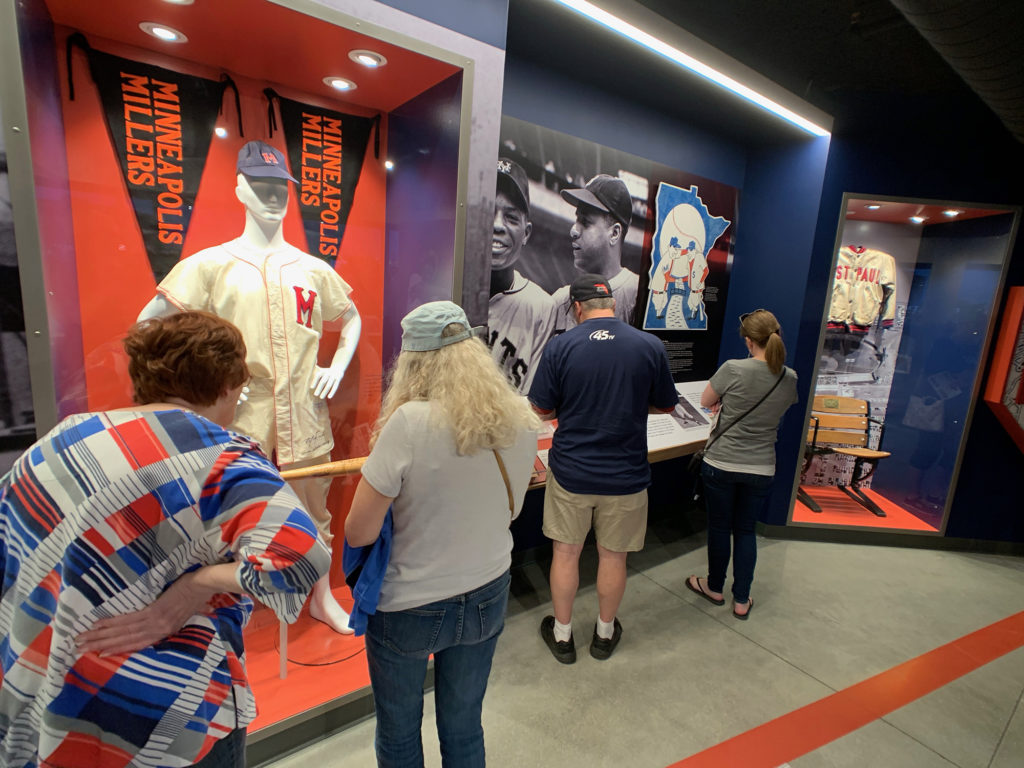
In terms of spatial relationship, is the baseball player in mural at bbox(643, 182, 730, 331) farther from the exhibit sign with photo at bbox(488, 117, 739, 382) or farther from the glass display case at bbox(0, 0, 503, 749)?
the glass display case at bbox(0, 0, 503, 749)

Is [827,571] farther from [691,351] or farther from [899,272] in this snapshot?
[899,272]

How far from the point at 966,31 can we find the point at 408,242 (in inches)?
84.7

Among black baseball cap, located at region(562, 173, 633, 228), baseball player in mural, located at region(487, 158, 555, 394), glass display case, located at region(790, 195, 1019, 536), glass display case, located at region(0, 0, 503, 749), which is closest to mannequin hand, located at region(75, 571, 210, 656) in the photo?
glass display case, located at region(0, 0, 503, 749)

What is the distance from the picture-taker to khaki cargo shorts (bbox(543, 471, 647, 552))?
226 centimetres

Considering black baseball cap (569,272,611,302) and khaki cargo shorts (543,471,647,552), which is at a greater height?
black baseball cap (569,272,611,302)

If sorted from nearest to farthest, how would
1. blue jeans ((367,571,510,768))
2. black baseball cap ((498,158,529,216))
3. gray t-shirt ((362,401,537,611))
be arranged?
gray t-shirt ((362,401,537,611)), blue jeans ((367,571,510,768)), black baseball cap ((498,158,529,216))

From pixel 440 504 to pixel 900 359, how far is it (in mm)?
4443

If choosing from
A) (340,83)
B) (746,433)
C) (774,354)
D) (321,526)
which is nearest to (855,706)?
(746,433)

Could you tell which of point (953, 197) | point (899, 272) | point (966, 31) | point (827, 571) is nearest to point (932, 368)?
point (899, 272)

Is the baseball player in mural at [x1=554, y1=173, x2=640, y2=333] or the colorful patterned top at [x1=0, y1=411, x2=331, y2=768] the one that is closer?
the colorful patterned top at [x1=0, y1=411, x2=331, y2=768]

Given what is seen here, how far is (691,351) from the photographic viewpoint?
389 cm

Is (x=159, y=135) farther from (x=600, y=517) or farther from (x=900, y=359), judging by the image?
(x=900, y=359)

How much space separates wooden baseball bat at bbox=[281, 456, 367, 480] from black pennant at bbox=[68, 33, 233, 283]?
78 cm

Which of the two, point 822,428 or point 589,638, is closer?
point 589,638
